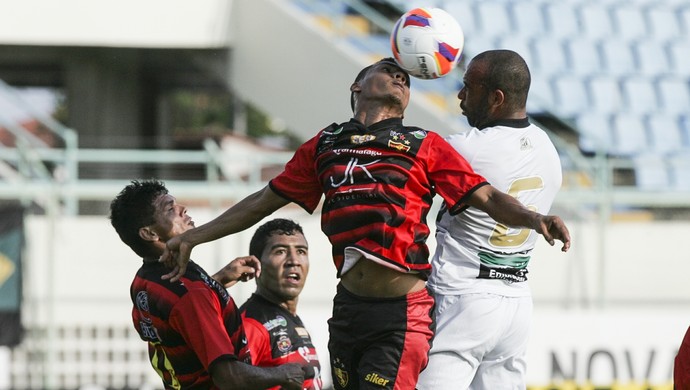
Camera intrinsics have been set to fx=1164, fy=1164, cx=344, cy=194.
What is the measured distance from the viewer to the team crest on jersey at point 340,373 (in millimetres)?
4723

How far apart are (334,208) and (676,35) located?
13650 mm

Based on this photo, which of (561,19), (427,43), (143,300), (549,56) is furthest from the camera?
(561,19)

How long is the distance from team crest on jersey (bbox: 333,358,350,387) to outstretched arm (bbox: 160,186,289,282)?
2.20 feet

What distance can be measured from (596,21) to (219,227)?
13.1 metres

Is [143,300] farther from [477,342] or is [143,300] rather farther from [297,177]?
[477,342]

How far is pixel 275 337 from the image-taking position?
219 inches

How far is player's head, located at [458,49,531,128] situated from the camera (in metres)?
5.09

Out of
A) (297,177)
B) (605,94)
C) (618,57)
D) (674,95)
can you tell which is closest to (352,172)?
(297,177)

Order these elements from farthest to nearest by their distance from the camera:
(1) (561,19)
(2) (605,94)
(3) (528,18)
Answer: (1) (561,19) → (3) (528,18) → (2) (605,94)

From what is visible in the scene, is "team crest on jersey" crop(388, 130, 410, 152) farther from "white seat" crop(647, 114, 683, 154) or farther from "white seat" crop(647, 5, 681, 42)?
"white seat" crop(647, 5, 681, 42)

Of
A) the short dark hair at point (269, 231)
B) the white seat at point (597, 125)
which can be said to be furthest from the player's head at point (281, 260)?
the white seat at point (597, 125)

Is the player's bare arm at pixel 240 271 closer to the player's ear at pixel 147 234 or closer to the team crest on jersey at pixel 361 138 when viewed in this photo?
the player's ear at pixel 147 234

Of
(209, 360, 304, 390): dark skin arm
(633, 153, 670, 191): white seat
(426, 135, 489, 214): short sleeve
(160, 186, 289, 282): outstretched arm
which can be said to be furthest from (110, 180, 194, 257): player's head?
(633, 153, 670, 191): white seat

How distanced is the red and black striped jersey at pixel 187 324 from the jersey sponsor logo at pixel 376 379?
1.74 feet
